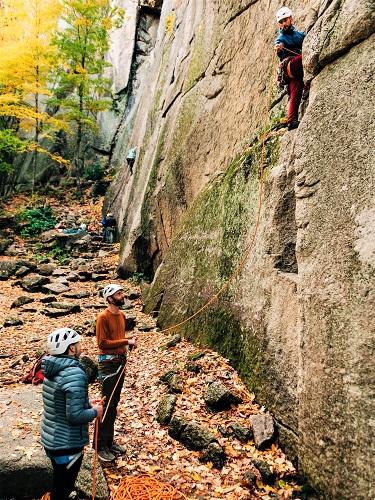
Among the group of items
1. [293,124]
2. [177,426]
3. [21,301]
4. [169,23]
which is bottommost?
[21,301]

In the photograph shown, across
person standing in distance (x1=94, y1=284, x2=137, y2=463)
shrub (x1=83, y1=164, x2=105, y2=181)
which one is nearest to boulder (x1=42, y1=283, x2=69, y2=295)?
person standing in distance (x1=94, y1=284, x2=137, y2=463)

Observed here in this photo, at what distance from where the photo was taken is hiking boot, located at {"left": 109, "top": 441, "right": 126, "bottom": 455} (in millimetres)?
5043

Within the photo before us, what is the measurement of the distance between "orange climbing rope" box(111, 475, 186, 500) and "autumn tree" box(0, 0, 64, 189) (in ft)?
69.3

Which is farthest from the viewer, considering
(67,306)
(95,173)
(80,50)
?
(95,173)

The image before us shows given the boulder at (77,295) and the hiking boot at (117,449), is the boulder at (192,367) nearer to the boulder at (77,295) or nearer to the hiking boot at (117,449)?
the hiking boot at (117,449)

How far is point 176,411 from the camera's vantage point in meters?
5.85

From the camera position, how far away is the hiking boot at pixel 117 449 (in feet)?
16.5

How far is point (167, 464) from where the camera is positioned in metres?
4.91

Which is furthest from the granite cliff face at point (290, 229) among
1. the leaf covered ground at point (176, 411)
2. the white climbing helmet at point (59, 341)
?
the white climbing helmet at point (59, 341)

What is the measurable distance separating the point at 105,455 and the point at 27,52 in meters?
23.9

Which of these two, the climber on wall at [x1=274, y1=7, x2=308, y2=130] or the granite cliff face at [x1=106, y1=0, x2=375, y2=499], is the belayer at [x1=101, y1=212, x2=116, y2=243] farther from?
the climber on wall at [x1=274, y1=7, x2=308, y2=130]

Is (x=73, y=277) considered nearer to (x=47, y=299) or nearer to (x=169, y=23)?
(x=47, y=299)

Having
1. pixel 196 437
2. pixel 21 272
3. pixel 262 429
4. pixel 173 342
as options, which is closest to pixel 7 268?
pixel 21 272

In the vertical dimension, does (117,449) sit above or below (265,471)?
below
